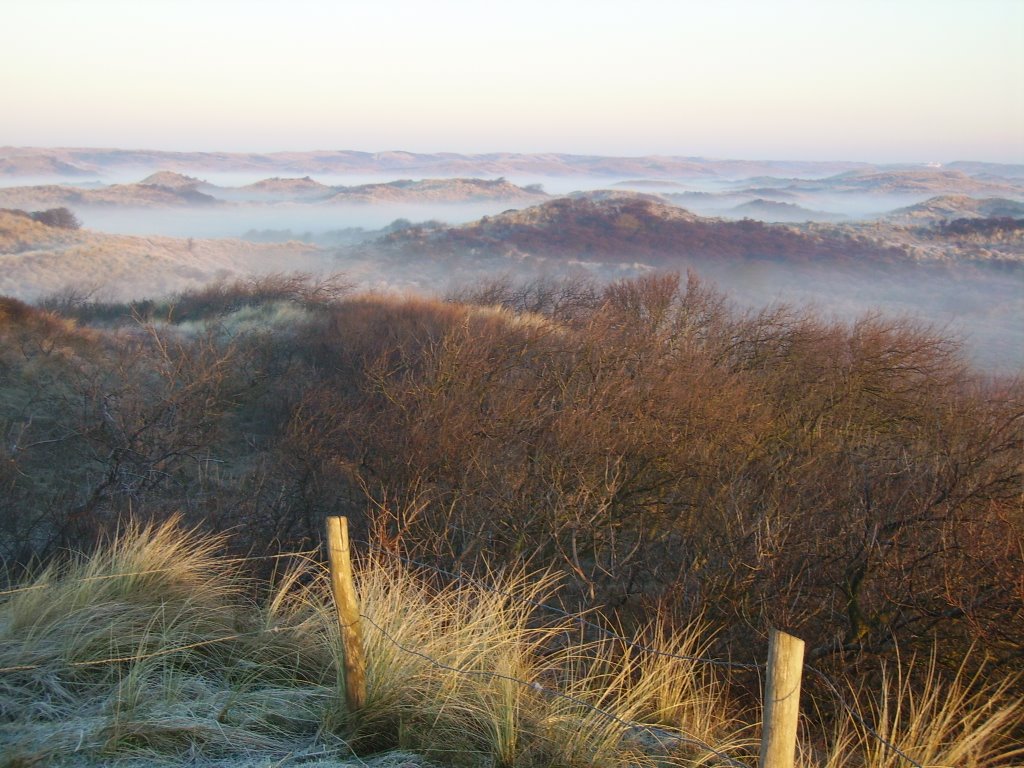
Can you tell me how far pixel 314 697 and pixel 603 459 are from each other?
5994 mm

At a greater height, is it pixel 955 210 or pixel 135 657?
pixel 955 210

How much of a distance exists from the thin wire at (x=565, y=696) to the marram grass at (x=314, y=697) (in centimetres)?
1

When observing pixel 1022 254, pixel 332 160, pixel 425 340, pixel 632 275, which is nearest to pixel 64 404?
pixel 425 340

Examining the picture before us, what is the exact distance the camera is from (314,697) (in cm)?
341

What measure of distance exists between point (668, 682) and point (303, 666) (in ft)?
5.77

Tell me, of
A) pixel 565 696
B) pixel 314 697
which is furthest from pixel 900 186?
pixel 314 697

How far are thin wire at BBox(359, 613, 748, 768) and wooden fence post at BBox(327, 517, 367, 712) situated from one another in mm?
150

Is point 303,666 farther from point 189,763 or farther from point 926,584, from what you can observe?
point 926,584

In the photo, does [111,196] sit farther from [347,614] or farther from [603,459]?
[347,614]

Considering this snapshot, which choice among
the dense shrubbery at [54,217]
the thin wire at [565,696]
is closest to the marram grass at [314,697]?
the thin wire at [565,696]

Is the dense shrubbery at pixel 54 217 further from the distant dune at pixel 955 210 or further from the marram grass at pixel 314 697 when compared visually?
the distant dune at pixel 955 210

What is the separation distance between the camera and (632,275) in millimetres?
42938

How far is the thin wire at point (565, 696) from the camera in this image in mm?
3057

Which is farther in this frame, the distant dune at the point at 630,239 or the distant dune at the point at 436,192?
the distant dune at the point at 436,192
